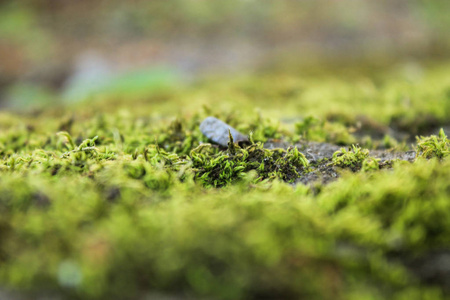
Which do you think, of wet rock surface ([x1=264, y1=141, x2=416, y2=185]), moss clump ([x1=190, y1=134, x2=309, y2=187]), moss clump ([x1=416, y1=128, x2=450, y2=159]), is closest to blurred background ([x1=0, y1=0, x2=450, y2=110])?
wet rock surface ([x1=264, y1=141, x2=416, y2=185])

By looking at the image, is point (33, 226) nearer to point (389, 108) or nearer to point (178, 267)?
point (178, 267)

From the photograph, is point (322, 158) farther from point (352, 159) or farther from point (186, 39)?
point (186, 39)

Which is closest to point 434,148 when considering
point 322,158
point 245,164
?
point 322,158

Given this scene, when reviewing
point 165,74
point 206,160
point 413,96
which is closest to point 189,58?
point 165,74

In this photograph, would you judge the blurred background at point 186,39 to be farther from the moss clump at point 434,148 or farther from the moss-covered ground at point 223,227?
the moss clump at point 434,148

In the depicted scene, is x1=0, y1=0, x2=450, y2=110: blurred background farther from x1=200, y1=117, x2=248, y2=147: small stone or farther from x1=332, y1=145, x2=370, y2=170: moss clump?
x1=332, y1=145, x2=370, y2=170: moss clump
